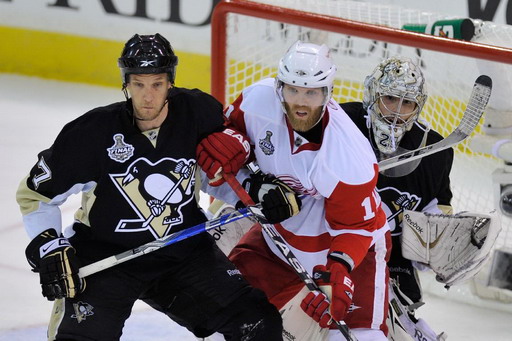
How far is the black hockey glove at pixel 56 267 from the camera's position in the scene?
2.51m

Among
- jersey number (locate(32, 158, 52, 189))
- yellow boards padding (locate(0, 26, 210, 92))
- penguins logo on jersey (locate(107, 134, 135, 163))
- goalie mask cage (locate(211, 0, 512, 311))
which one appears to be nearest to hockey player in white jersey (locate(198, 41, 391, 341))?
penguins logo on jersey (locate(107, 134, 135, 163))

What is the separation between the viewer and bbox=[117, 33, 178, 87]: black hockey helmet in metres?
2.56

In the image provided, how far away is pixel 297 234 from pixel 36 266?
781mm

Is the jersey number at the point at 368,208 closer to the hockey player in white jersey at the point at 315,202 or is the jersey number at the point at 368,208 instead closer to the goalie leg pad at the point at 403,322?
the hockey player in white jersey at the point at 315,202

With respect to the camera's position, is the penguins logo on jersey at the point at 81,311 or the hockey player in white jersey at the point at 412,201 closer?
the penguins logo on jersey at the point at 81,311

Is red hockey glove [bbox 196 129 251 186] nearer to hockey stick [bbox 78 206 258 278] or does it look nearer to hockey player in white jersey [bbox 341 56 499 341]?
hockey stick [bbox 78 206 258 278]

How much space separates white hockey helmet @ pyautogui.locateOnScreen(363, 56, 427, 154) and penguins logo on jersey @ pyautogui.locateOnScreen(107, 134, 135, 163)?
32.8 inches

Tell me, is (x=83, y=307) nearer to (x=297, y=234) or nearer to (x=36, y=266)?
(x=36, y=266)

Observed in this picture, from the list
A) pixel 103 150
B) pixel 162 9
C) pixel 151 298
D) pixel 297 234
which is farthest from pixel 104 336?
pixel 162 9

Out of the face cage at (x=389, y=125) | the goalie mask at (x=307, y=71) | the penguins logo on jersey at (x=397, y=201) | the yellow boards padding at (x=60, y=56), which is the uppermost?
the goalie mask at (x=307, y=71)

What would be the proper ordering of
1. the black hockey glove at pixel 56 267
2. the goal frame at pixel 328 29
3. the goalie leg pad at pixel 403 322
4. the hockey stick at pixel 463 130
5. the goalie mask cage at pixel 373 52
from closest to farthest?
the black hockey glove at pixel 56 267, the goalie leg pad at pixel 403 322, the hockey stick at pixel 463 130, the goal frame at pixel 328 29, the goalie mask cage at pixel 373 52

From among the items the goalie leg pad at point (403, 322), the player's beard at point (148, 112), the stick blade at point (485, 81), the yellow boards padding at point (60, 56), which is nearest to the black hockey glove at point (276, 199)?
the player's beard at point (148, 112)

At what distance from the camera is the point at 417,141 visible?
123 inches

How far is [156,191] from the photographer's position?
263 cm
